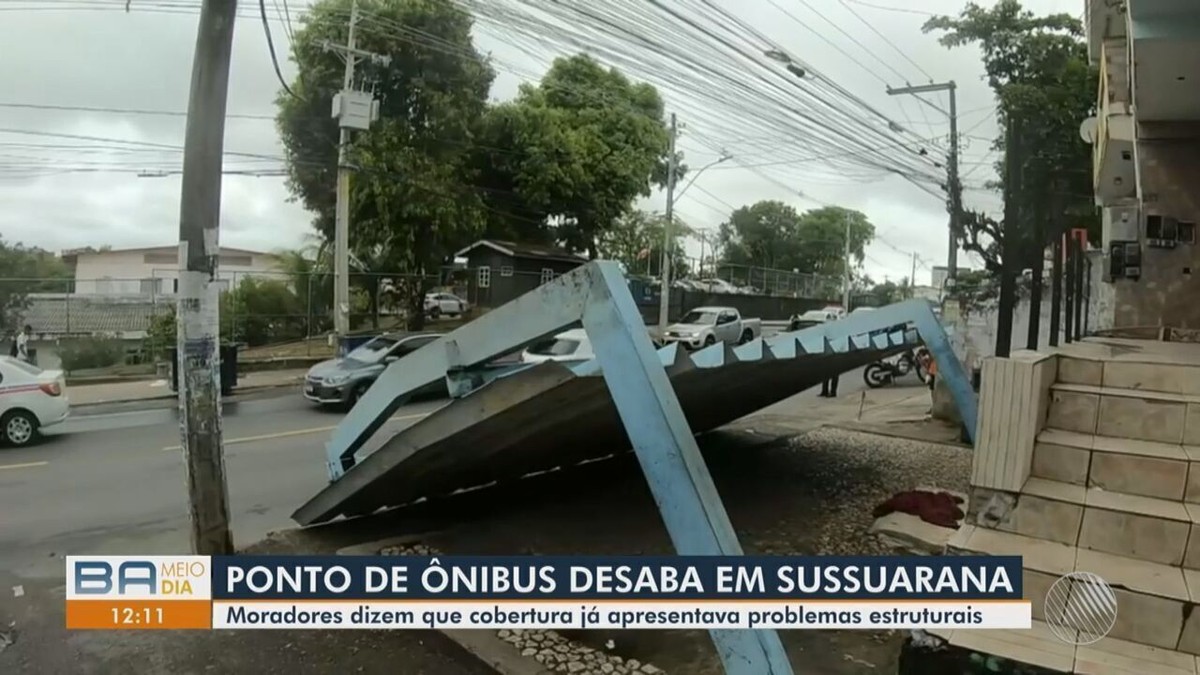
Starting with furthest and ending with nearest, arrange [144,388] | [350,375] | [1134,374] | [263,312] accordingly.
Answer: [263,312]
[144,388]
[350,375]
[1134,374]

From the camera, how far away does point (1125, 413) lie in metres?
3.34

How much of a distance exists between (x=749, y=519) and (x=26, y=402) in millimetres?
9208

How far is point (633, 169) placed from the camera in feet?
93.0

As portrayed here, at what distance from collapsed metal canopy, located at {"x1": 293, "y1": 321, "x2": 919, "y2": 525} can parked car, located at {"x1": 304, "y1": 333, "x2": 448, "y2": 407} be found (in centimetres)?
662

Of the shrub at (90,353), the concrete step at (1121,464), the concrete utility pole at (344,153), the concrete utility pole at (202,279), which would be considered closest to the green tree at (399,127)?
the concrete utility pole at (344,153)

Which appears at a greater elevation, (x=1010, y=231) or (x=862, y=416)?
(x=1010, y=231)

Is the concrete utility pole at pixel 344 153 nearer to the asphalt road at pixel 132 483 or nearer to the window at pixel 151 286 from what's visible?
the window at pixel 151 286

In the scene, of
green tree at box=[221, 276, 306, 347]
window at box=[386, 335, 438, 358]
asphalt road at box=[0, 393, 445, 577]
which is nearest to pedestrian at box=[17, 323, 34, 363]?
green tree at box=[221, 276, 306, 347]

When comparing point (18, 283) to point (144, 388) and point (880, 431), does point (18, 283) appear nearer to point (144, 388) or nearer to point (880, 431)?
point (144, 388)

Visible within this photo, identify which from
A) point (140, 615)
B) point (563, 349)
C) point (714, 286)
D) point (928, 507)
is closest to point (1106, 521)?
point (928, 507)

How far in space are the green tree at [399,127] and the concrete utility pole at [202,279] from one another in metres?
14.8

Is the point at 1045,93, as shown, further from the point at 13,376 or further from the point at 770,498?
the point at 13,376

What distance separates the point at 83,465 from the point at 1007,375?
9.27m

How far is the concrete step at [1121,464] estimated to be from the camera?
2.99 meters
